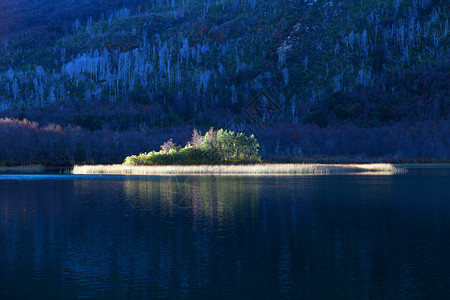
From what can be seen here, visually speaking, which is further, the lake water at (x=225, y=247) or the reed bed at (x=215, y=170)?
the reed bed at (x=215, y=170)

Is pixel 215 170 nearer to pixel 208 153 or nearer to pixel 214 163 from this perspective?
pixel 214 163

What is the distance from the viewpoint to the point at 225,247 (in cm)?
2961

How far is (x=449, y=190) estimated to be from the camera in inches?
2482

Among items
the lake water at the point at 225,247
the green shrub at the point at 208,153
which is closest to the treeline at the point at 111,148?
the green shrub at the point at 208,153

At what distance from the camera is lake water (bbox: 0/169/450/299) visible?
22188 millimetres

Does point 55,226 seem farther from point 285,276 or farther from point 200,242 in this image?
point 285,276

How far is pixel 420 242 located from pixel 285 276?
450 inches

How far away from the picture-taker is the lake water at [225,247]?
2219cm

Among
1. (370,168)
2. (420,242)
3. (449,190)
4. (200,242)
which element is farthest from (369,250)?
(370,168)

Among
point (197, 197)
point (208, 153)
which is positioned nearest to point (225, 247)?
point (197, 197)

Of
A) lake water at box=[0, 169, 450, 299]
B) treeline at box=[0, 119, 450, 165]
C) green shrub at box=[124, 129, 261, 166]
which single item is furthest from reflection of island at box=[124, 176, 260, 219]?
treeline at box=[0, 119, 450, 165]

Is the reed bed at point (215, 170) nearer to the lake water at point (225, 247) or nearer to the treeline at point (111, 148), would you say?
the treeline at point (111, 148)

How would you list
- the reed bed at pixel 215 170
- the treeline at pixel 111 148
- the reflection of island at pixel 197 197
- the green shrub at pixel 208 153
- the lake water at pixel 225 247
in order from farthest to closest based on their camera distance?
the treeline at pixel 111 148
the green shrub at pixel 208 153
the reed bed at pixel 215 170
the reflection of island at pixel 197 197
the lake water at pixel 225 247

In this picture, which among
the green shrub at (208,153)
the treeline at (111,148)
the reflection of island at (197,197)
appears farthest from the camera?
the treeline at (111,148)
